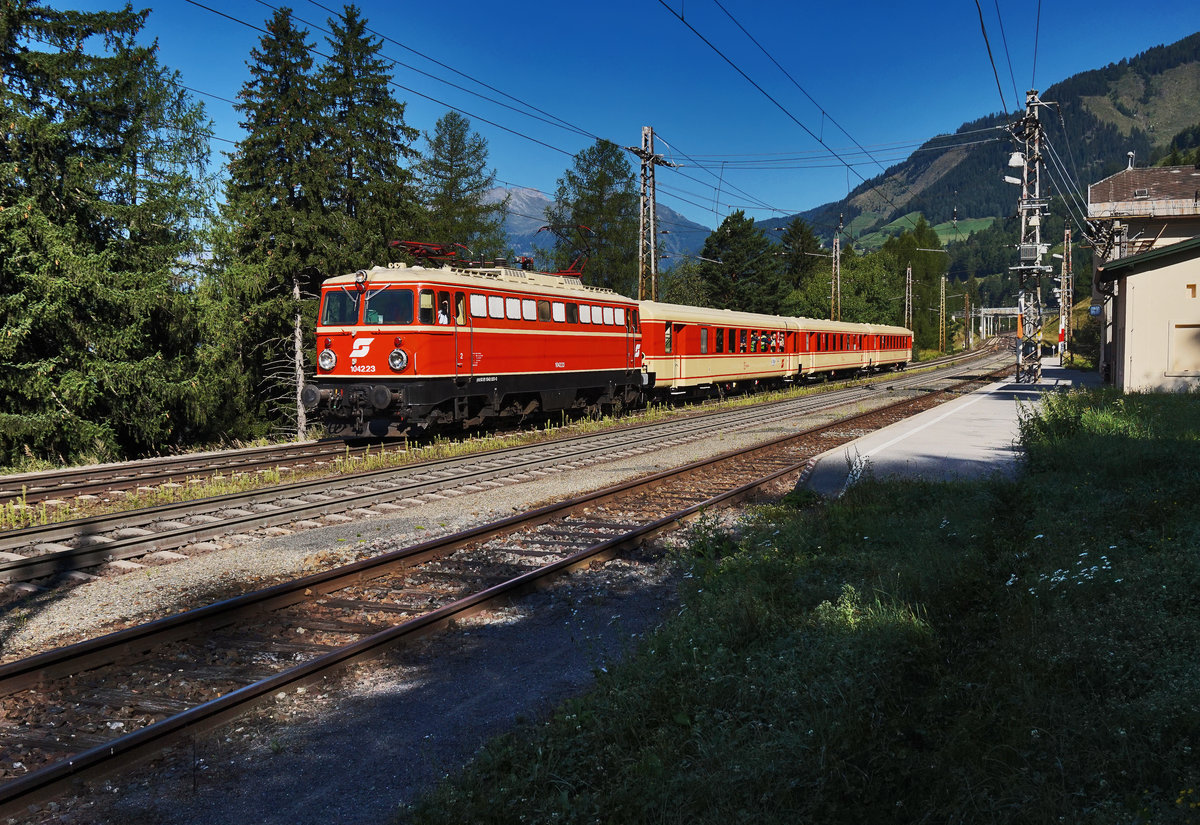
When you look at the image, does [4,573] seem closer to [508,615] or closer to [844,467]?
[508,615]

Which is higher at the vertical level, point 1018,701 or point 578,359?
point 578,359

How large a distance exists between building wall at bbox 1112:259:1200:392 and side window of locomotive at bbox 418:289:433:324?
53.1 ft

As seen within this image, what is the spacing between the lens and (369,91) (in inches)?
1373

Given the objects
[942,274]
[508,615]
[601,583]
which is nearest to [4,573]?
[508,615]

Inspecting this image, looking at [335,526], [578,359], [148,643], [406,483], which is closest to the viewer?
[148,643]

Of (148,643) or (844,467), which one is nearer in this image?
(148,643)

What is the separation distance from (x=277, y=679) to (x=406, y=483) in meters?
7.26

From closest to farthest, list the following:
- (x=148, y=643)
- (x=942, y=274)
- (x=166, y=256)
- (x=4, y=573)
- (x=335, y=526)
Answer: (x=148, y=643)
(x=4, y=573)
(x=335, y=526)
(x=166, y=256)
(x=942, y=274)

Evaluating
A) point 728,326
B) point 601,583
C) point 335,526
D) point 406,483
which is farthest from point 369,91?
point 601,583

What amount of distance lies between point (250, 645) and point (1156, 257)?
67.8ft

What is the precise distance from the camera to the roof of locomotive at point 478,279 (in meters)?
16.0

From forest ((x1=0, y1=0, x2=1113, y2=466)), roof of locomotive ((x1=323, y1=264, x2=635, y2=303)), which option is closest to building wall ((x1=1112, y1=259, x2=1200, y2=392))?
roof of locomotive ((x1=323, y1=264, x2=635, y2=303))

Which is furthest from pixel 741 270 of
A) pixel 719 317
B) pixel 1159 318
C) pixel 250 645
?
pixel 250 645

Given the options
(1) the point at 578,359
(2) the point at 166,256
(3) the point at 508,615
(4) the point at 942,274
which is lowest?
(3) the point at 508,615
